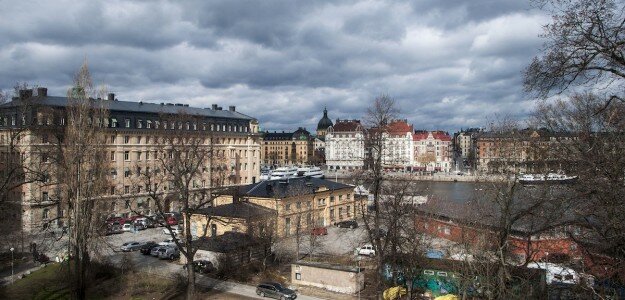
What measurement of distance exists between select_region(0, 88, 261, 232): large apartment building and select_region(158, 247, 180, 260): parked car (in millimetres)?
4084

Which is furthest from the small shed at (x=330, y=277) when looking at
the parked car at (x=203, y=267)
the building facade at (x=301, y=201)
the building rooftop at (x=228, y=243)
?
the building facade at (x=301, y=201)

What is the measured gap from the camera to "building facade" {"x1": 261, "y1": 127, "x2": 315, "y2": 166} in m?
162

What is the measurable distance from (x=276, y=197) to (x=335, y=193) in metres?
9.92

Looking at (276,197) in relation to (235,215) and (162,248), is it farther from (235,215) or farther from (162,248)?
(162,248)

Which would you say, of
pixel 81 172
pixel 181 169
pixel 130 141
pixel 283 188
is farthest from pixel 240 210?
pixel 130 141

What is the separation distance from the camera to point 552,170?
2191 cm

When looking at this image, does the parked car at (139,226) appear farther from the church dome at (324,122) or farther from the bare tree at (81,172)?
the church dome at (324,122)

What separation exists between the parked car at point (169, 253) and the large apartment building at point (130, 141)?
4.08 meters

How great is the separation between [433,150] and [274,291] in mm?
111304

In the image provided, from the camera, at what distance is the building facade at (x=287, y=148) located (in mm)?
162375

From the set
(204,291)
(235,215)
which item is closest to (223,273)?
(204,291)

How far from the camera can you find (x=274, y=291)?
917 inches

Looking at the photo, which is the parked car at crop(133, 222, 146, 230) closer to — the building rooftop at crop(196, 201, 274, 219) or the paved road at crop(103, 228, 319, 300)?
the paved road at crop(103, 228, 319, 300)

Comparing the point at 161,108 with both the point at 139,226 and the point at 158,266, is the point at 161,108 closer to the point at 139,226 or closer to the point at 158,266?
the point at 139,226
